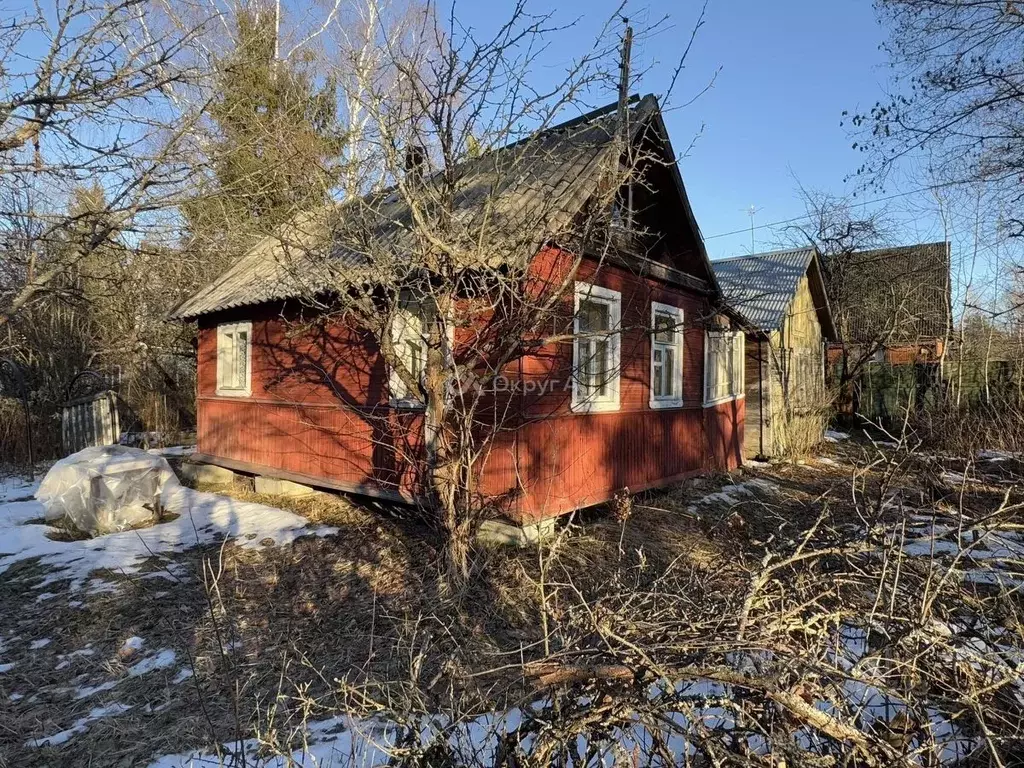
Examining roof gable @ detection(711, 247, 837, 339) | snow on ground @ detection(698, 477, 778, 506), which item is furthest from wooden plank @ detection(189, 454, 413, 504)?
roof gable @ detection(711, 247, 837, 339)

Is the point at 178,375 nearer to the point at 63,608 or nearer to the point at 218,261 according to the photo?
the point at 218,261

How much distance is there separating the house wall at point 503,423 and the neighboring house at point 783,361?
4.13 m

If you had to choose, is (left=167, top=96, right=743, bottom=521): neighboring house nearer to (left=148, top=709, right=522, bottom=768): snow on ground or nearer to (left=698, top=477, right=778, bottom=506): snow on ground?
(left=698, top=477, right=778, bottom=506): snow on ground

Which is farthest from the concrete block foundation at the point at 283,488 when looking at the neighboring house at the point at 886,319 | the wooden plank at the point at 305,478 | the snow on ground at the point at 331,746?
the neighboring house at the point at 886,319

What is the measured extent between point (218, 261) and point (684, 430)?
9865mm

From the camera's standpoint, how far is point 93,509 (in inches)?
293

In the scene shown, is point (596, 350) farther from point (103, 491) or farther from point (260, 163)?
point (103, 491)

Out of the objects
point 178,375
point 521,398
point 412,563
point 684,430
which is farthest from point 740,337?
point 178,375

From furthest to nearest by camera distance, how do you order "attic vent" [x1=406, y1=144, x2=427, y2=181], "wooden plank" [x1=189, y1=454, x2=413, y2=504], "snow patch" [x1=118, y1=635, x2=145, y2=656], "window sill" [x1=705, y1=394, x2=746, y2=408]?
"window sill" [x1=705, y1=394, x2=746, y2=408], "wooden plank" [x1=189, y1=454, x2=413, y2=504], "attic vent" [x1=406, y1=144, x2=427, y2=181], "snow patch" [x1=118, y1=635, x2=145, y2=656]

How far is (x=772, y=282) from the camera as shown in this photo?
16656 millimetres

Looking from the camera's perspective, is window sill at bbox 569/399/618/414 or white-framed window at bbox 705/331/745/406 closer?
window sill at bbox 569/399/618/414

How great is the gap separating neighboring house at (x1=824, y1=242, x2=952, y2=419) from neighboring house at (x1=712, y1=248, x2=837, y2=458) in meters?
2.57

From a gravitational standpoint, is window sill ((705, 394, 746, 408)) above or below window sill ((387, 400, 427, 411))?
below

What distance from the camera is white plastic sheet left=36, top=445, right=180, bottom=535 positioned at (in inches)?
292
